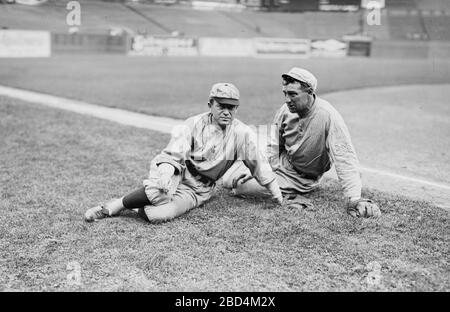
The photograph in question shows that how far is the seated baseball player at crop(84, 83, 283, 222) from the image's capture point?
12.6ft

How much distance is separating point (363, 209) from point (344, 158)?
45 cm

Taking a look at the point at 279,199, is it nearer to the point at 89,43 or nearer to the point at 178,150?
the point at 178,150

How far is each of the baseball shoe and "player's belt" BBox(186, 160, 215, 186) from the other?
0.79 meters

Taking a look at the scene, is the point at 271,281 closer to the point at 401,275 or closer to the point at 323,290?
the point at 323,290

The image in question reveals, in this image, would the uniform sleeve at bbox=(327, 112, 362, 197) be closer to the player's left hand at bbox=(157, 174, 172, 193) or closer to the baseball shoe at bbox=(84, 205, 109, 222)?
the player's left hand at bbox=(157, 174, 172, 193)

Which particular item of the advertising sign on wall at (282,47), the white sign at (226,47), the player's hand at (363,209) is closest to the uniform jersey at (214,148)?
the player's hand at (363,209)

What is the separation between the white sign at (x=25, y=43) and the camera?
21297mm

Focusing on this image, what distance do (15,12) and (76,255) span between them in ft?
63.8

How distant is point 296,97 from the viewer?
4.13 m

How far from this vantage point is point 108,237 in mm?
3541

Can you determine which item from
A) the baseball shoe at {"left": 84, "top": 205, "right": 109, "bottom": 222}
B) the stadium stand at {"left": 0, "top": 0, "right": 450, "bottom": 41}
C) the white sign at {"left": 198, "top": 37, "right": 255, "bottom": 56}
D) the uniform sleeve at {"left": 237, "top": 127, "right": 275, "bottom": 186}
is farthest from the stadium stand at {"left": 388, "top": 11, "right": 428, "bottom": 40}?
the baseball shoe at {"left": 84, "top": 205, "right": 109, "bottom": 222}

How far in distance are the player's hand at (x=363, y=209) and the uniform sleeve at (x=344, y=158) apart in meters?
0.07

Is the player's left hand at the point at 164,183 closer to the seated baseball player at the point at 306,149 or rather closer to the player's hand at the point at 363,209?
the seated baseball player at the point at 306,149

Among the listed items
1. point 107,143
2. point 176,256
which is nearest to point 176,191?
point 176,256
